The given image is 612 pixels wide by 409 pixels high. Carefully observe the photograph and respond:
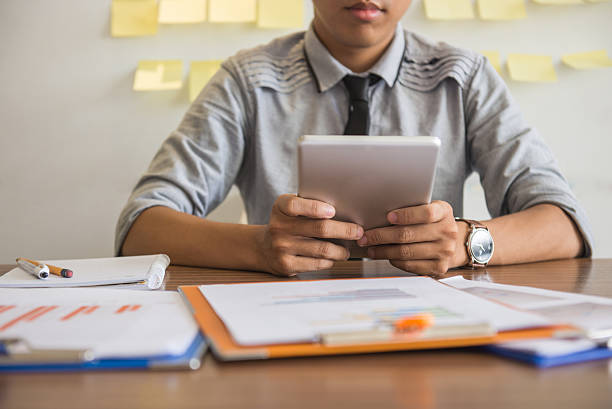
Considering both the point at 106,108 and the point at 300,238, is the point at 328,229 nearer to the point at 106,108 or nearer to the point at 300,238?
the point at 300,238

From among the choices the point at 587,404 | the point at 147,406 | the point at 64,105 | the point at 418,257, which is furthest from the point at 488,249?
the point at 64,105

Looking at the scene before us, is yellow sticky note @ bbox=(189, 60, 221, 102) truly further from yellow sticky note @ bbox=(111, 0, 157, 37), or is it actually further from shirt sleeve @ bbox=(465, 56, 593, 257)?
shirt sleeve @ bbox=(465, 56, 593, 257)

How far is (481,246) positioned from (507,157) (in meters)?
0.35

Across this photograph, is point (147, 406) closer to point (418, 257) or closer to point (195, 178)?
point (418, 257)

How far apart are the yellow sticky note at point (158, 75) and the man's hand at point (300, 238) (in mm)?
1020

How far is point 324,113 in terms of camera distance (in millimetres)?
1179

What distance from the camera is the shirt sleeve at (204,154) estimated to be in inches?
41.5

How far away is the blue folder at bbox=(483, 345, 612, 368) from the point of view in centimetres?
36

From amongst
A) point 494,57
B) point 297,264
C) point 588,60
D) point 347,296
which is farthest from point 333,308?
point 588,60

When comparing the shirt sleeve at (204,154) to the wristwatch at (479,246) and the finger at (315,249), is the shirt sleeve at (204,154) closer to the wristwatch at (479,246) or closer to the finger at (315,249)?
the finger at (315,249)

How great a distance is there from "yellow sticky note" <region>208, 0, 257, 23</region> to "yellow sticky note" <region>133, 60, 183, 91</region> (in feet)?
0.56

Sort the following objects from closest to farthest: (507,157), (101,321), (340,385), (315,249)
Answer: (340,385) < (101,321) < (315,249) < (507,157)

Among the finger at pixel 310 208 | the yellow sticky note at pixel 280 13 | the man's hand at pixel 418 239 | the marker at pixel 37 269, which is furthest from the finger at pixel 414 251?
the yellow sticky note at pixel 280 13

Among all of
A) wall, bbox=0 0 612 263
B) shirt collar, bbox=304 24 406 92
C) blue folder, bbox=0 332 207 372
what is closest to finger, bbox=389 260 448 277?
blue folder, bbox=0 332 207 372
